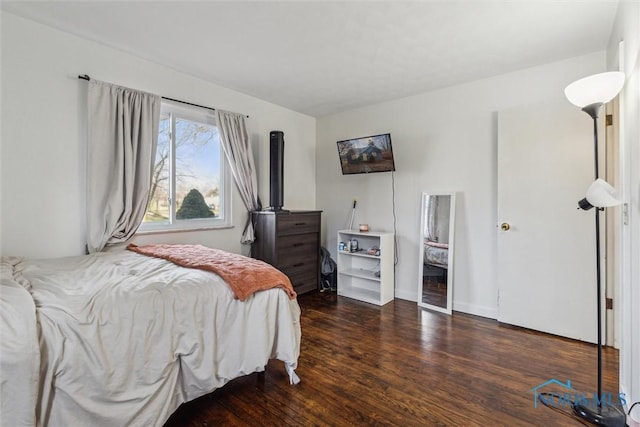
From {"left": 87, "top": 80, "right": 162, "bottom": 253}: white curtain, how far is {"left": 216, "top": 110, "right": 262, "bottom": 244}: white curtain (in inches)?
28.7

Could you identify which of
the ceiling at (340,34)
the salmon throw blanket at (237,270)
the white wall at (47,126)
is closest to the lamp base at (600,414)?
the salmon throw blanket at (237,270)

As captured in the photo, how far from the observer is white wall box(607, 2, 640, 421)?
4.58 ft

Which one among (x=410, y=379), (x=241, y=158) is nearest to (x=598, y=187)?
(x=410, y=379)

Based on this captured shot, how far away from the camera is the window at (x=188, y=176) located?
9.41 ft

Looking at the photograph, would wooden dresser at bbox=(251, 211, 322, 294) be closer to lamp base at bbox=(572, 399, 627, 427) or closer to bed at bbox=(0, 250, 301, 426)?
bed at bbox=(0, 250, 301, 426)

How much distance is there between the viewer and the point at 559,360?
2.13m

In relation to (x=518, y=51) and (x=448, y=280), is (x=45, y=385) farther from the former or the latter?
(x=518, y=51)

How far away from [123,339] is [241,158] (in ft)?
7.69

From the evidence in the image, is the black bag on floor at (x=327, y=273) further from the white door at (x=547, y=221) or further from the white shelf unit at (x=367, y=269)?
the white door at (x=547, y=221)

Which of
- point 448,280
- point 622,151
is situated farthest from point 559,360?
point 622,151

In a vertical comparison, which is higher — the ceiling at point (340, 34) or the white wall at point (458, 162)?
the ceiling at point (340, 34)

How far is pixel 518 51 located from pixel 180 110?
3111 mm

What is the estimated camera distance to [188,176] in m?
3.09

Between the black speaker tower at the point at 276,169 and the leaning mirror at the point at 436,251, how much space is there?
1671 mm
